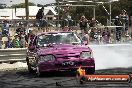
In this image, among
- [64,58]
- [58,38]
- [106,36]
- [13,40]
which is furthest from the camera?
[106,36]

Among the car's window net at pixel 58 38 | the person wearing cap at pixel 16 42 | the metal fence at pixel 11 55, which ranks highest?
the car's window net at pixel 58 38

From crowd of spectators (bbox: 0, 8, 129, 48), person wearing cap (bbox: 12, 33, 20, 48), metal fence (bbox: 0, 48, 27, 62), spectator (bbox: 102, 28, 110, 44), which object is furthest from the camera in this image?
spectator (bbox: 102, 28, 110, 44)

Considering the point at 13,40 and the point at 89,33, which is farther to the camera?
the point at 89,33

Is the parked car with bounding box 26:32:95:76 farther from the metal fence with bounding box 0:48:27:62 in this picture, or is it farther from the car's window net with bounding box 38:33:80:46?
the metal fence with bounding box 0:48:27:62

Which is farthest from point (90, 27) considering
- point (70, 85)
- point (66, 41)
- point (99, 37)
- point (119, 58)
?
point (70, 85)

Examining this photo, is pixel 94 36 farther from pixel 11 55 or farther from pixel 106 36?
pixel 11 55

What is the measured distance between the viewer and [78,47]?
1247 cm

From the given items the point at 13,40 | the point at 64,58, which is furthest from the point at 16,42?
the point at 64,58

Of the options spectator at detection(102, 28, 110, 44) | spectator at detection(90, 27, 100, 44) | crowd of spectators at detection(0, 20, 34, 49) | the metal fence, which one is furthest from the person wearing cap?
spectator at detection(102, 28, 110, 44)

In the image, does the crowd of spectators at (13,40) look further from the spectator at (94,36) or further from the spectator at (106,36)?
the spectator at (106,36)

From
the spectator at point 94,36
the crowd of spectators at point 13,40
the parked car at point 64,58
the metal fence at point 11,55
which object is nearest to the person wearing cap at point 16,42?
the crowd of spectators at point 13,40

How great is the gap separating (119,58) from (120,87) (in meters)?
8.37

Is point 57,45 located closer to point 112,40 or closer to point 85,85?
point 85,85

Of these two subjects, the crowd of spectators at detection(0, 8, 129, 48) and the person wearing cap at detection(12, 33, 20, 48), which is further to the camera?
the crowd of spectators at detection(0, 8, 129, 48)
